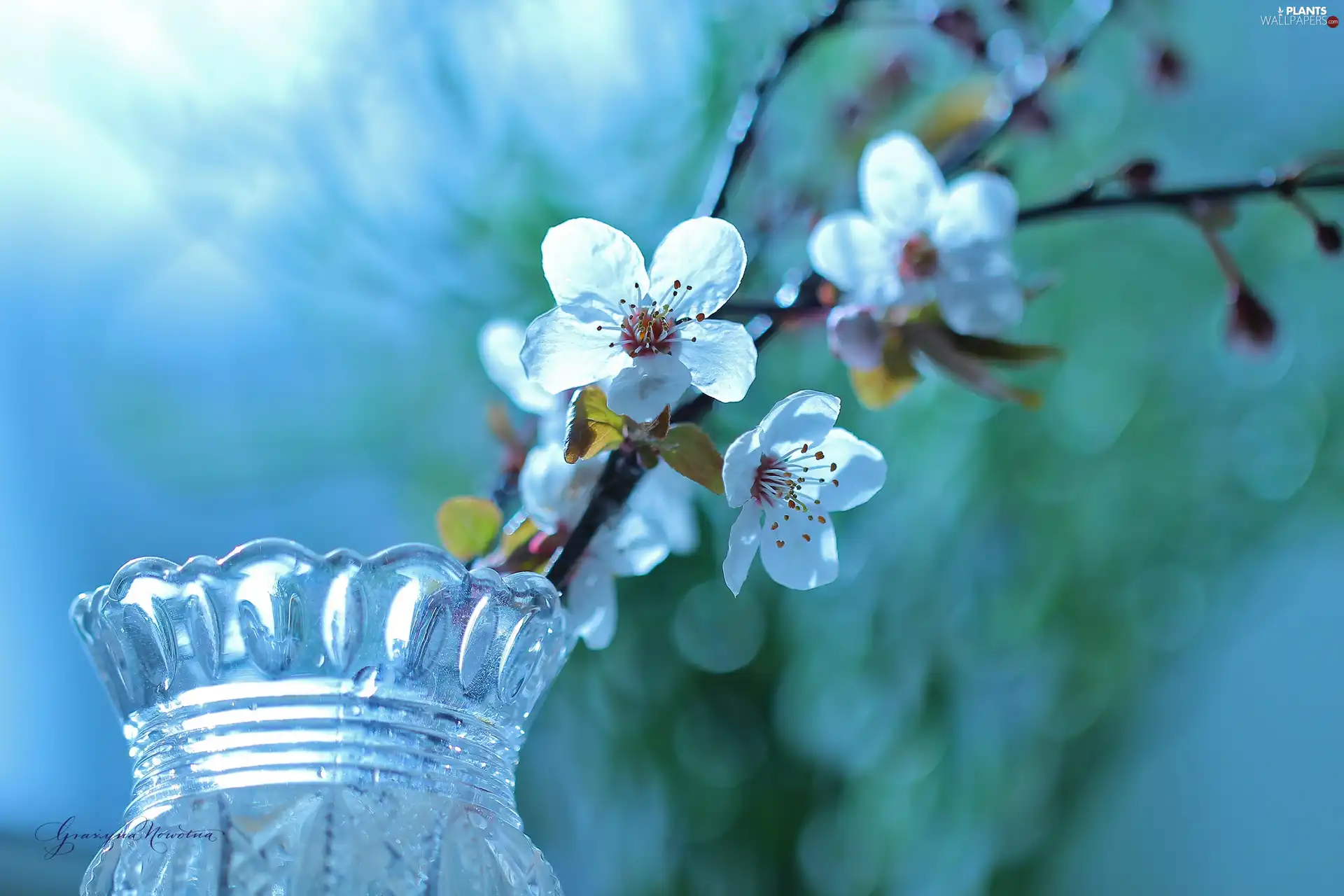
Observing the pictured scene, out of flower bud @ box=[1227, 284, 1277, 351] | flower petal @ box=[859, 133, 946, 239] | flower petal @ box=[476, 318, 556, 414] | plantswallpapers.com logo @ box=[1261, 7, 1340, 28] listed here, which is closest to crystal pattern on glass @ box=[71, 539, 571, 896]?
flower petal @ box=[476, 318, 556, 414]

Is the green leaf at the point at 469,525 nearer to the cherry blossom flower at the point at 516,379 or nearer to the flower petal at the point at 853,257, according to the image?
the cherry blossom flower at the point at 516,379

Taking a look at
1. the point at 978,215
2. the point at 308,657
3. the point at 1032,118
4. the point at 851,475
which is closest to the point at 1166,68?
the point at 1032,118

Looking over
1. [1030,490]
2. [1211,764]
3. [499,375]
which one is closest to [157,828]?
[499,375]

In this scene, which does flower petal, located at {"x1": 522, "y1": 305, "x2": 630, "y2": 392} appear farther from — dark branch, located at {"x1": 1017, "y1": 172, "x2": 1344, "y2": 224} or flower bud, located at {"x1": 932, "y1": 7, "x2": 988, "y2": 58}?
flower bud, located at {"x1": 932, "y1": 7, "x2": 988, "y2": 58}

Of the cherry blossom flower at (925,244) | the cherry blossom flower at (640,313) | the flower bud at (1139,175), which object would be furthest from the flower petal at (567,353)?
the flower bud at (1139,175)

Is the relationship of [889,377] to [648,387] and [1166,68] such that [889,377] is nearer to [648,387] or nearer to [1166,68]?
[648,387]

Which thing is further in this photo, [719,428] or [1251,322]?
[719,428]

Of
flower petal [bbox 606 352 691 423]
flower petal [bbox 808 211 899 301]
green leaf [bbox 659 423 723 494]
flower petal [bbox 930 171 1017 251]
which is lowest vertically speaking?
green leaf [bbox 659 423 723 494]
